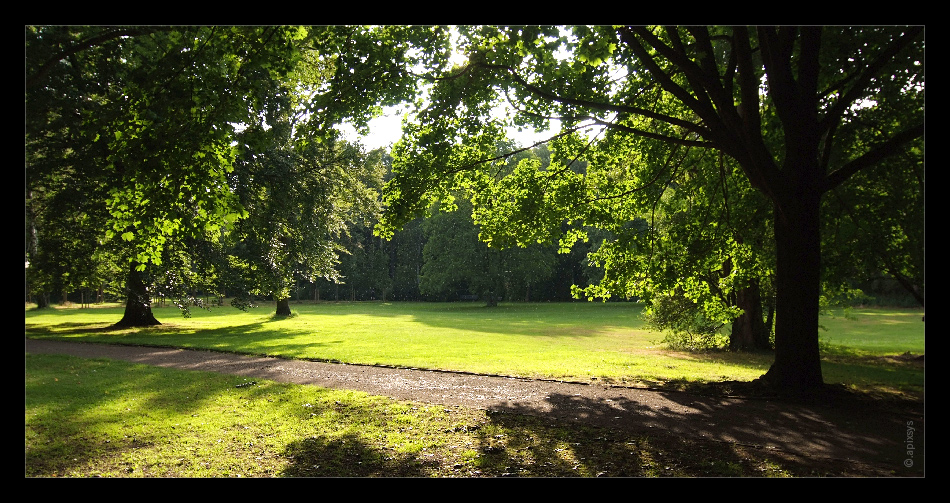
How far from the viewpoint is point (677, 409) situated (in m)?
8.43

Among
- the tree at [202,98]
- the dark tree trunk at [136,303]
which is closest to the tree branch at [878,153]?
the tree at [202,98]

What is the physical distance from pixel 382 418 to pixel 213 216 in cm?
372

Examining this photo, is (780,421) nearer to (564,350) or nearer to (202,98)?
(202,98)

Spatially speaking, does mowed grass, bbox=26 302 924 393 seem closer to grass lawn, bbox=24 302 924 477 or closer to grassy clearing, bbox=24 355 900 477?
grass lawn, bbox=24 302 924 477

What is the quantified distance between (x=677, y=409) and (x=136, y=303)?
77.4 ft

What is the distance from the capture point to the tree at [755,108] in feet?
29.9

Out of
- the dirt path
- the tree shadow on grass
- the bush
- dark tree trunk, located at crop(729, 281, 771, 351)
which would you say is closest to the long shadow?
the dirt path

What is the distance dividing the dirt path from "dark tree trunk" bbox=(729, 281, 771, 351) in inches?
430

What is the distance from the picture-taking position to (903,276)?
12.4 metres

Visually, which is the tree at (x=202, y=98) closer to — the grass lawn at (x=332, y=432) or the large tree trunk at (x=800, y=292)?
the grass lawn at (x=332, y=432)

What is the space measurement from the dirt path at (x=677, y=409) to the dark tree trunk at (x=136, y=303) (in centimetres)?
1139

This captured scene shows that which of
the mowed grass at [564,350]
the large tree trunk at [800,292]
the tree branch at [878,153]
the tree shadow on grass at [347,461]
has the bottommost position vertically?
the mowed grass at [564,350]

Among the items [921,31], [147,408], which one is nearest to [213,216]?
[147,408]
